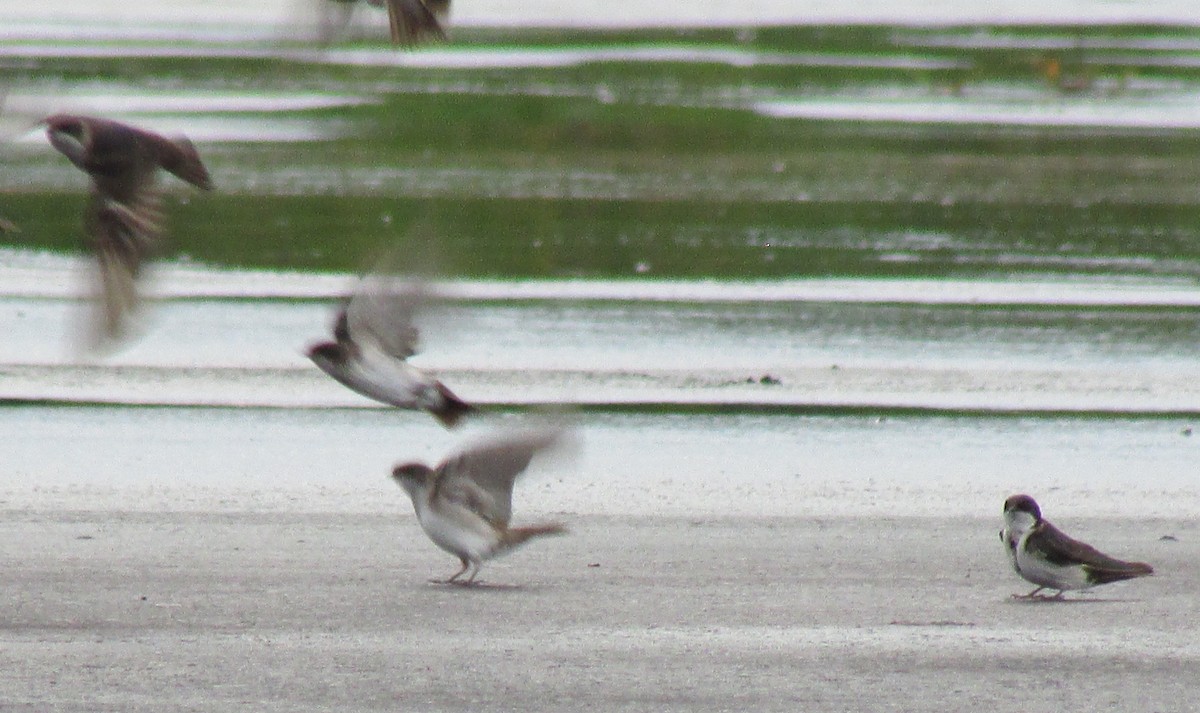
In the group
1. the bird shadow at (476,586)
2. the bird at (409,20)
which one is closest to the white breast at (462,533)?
the bird shadow at (476,586)

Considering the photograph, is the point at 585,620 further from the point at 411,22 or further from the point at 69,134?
the point at 411,22

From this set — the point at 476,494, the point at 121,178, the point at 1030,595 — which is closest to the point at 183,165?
the point at 121,178

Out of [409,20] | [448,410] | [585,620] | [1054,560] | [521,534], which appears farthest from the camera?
[521,534]

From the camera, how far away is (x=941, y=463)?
32.7 ft

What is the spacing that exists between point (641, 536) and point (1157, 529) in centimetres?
204

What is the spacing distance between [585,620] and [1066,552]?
5.43ft

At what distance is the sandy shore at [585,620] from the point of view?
6457 mm

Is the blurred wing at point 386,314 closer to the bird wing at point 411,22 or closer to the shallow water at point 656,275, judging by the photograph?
the shallow water at point 656,275

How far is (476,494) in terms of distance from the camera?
307 inches

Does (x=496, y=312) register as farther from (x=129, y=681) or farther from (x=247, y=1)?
(x=247, y=1)

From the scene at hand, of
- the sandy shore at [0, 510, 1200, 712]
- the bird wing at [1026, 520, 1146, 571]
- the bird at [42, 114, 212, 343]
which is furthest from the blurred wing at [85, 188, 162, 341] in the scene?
the bird wing at [1026, 520, 1146, 571]

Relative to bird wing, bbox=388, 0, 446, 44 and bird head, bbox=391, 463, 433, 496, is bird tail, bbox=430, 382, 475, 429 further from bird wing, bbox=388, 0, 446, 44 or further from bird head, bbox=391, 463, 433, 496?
bird wing, bbox=388, 0, 446, 44

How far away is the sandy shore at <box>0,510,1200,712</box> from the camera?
6457 mm

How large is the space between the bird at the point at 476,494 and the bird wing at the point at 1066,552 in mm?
1647
